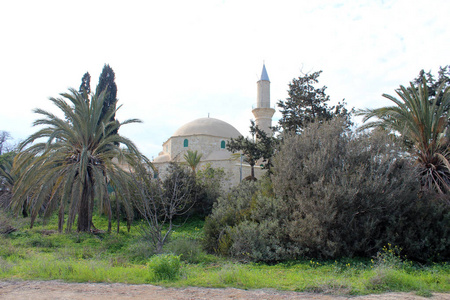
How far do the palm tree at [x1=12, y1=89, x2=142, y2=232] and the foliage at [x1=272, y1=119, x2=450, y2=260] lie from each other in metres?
5.91

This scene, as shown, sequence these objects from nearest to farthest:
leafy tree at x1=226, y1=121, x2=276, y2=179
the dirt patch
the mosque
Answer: the dirt patch, leafy tree at x1=226, y1=121, x2=276, y2=179, the mosque

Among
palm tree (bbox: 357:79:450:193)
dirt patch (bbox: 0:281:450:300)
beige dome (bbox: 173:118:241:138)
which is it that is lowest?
dirt patch (bbox: 0:281:450:300)

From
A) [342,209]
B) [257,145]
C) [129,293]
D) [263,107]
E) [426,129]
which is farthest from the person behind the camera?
[263,107]

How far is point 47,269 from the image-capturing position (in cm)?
629

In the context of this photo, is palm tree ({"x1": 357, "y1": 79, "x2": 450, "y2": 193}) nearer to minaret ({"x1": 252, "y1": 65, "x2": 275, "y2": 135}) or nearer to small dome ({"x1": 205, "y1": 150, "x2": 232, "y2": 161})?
minaret ({"x1": 252, "y1": 65, "x2": 275, "y2": 135})

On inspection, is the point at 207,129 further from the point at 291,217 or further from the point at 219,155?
the point at 291,217

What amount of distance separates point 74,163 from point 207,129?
70.9ft

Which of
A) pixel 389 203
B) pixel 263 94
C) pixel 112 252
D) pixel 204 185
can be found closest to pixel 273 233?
pixel 389 203

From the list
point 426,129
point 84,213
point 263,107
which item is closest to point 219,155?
point 263,107

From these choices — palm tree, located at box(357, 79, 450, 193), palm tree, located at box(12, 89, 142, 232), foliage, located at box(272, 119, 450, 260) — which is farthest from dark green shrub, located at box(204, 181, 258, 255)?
palm tree, located at box(357, 79, 450, 193)

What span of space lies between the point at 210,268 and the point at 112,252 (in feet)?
11.7

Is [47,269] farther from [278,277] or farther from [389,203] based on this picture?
[389,203]

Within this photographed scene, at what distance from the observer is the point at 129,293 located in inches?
202

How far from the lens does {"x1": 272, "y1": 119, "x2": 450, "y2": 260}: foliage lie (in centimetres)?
832
